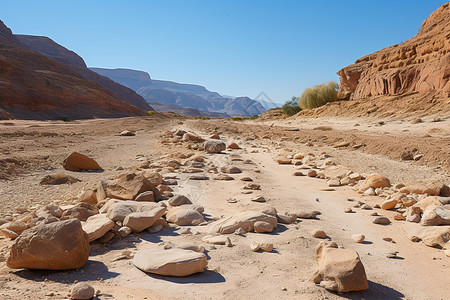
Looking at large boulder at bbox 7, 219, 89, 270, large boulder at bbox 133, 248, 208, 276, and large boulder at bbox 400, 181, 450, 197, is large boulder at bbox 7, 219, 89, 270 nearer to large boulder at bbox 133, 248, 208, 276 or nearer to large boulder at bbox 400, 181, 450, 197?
large boulder at bbox 133, 248, 208, 276

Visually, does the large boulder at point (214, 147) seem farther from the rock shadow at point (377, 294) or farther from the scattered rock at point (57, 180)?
the rock shadow at point (377, 294)

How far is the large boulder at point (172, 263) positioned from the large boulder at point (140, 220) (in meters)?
0.77

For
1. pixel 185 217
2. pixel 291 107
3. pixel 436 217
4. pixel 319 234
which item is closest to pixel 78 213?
pixel 185 217

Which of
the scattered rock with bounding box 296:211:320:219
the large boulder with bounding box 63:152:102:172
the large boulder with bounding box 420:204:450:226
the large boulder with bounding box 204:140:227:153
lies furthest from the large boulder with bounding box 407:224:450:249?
the large boulder with bounding box 204:140:227:153

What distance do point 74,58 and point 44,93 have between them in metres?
72.1

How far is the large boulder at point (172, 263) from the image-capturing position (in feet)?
9.27

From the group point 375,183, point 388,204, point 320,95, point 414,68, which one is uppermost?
point 414,68

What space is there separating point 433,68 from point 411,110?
414cm

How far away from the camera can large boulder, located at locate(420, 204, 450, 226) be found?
161 inches

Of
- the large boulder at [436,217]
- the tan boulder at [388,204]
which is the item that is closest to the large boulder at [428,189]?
the tan boulder at [388,204]

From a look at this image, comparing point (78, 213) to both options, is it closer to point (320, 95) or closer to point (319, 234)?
point (319, 234)

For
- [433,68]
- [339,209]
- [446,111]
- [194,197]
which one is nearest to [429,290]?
[339,209]

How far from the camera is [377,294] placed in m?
2.66

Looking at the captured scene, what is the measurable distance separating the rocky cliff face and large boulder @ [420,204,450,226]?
1869 cm
